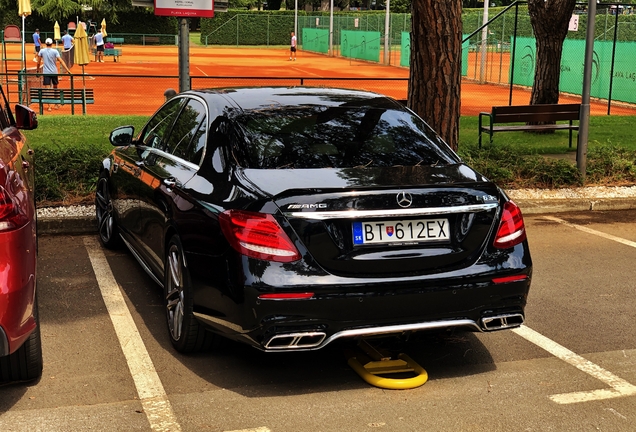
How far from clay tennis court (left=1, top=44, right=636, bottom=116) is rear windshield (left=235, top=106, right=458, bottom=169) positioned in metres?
5.73

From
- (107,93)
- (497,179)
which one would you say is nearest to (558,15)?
(497,179)

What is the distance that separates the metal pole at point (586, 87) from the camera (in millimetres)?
10617

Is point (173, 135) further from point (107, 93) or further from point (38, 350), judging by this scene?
point (107, 93)

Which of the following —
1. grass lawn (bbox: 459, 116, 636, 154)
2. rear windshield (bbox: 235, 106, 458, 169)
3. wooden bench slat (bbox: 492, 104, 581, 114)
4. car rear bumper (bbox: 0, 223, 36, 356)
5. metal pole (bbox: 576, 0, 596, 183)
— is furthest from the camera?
grass lawn (bbox: 459, 116, 636, 154)

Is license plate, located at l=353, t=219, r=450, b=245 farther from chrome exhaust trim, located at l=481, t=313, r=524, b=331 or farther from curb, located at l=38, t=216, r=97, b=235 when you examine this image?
curb, located at l=38, t=216, r=97, b=235

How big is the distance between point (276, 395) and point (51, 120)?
1519cm

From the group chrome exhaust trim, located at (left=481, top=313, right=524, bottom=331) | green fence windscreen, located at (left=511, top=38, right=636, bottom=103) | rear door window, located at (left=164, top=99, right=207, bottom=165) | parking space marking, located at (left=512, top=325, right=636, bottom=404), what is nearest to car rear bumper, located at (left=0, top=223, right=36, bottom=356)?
rear door window, located at (left=164, top=99, right=207, bottom=165)

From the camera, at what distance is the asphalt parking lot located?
438 cm

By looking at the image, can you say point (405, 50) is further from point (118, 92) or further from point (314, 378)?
point (314, 378)

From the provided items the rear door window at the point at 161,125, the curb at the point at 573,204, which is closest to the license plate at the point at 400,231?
the rear door window at the point at 161,125

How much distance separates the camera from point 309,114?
18.3ft

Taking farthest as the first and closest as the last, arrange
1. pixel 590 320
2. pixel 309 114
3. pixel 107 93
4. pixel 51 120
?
pixel 107 93 → pixel 51 120 → pixel 590 320 → pixel 309 114

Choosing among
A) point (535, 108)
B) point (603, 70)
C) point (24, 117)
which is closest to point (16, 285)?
point (24, 117)

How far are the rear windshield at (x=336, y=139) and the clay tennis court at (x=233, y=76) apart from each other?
18.8 feet
